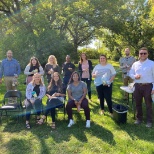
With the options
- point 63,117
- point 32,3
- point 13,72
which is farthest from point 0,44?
point 63,117

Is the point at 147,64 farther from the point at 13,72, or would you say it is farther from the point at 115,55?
the point at 115,55

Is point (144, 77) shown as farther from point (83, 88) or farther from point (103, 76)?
point (83, 88)

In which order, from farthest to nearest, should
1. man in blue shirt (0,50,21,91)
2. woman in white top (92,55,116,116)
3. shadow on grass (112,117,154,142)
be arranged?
man in blue shirt (0,50,21,91) < woman in white top (92,55,116,116) < shadow on grass (112,117,154,142)

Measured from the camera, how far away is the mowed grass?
391 cm

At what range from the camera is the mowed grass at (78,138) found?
391cm

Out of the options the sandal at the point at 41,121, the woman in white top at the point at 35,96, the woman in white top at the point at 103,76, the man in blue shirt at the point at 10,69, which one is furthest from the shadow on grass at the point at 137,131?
the man in blue shirt at the point at 10,69

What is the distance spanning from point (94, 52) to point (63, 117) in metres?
29.5

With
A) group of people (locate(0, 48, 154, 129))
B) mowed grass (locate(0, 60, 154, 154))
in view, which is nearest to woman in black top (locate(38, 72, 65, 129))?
group of people (locate(0, 48, 154, 129))

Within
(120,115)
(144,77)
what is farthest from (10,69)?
(144,77)

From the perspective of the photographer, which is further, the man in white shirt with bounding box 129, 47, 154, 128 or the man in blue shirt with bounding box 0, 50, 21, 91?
the man in blue shirt with bounding box 0, 50, 21, 91

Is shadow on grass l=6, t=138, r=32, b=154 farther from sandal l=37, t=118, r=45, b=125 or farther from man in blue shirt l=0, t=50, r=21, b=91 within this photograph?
man in blue shirt l=0, t=50, r=21, b=91

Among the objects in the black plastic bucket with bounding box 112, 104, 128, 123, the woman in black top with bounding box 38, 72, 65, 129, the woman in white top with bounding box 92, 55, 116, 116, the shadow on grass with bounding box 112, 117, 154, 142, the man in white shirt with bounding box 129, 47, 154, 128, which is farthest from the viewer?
the woman in white top with bounding box 92, 55, 116, 116

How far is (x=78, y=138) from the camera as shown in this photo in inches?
172

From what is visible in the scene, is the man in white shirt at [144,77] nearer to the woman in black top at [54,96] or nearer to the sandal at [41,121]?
the woman in black top at [54,96]
